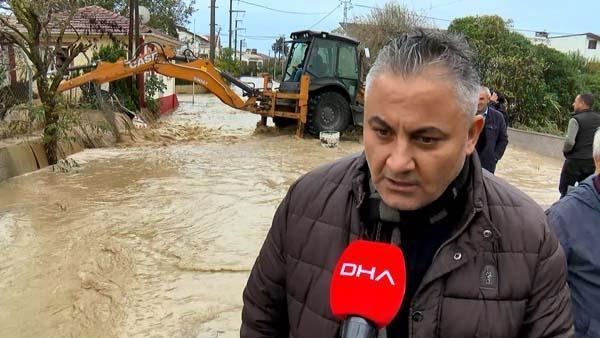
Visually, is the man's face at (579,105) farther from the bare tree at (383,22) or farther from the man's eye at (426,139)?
the bare tree at (383,22)

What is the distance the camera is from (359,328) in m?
1.06

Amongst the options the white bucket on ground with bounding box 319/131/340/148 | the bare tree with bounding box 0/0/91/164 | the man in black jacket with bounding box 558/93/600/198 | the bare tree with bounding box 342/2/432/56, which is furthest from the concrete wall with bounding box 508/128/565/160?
the bare tree with bounding box 342/2/432/56

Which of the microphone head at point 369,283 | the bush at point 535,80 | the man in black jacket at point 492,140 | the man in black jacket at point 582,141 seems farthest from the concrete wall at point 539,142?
the microphone head at point 369,283

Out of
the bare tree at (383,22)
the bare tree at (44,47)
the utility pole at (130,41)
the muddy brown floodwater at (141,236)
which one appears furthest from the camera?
the bare tree at (383,22)

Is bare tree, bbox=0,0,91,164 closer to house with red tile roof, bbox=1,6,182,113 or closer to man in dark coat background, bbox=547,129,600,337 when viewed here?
house with red tile roof, bbox=1,6,182,113

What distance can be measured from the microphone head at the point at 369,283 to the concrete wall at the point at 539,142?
11.9 meters

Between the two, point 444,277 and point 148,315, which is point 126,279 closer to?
point 148,315

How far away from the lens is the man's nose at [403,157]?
3.77ft

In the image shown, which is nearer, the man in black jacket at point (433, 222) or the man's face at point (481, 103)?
the man in black jacket at point (433, 222)

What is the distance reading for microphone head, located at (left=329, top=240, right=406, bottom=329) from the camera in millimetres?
1084

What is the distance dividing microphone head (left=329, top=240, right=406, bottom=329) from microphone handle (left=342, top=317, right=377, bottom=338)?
0.04 feet

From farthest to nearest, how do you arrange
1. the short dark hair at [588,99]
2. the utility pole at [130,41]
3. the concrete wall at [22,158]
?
the utility pole at [130,41], the concrete wall at [22,158], the short dark hair at [588,99]

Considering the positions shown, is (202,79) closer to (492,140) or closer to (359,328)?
(492,140)

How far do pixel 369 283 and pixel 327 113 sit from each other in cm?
1211
